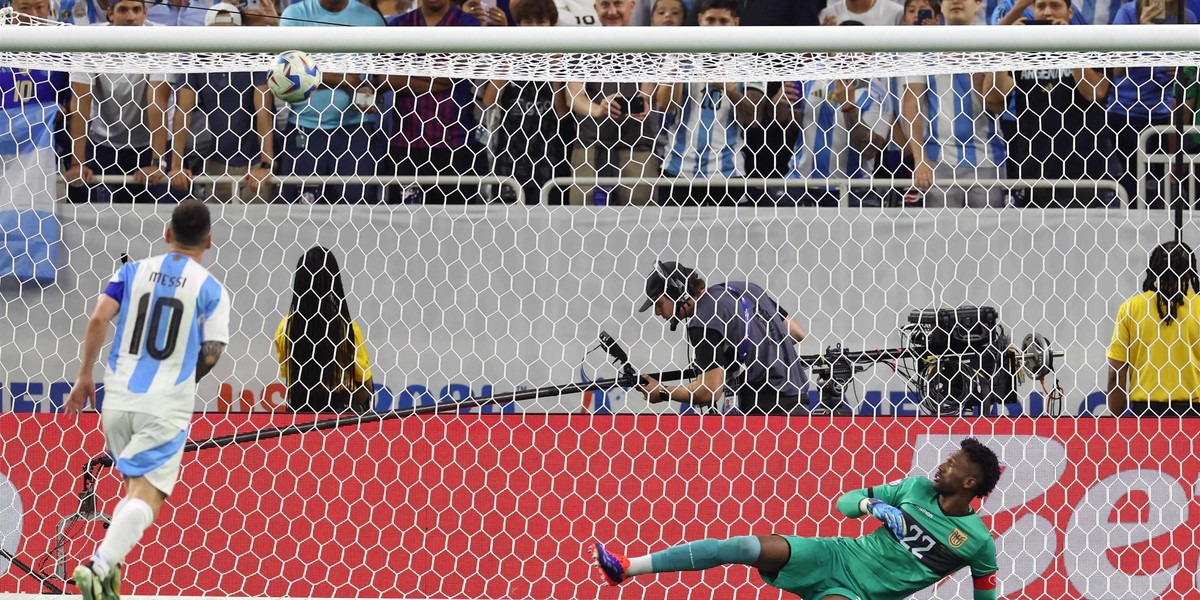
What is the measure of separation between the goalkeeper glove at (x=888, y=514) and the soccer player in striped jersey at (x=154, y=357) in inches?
82.0

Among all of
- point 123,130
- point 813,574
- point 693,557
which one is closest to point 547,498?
point 693,557

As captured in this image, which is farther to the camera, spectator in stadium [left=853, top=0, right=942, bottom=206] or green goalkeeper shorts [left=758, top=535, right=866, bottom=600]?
spectator in stadium [left=853, top=0, right=942, bottom=206]

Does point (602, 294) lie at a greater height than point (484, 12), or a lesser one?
lesser

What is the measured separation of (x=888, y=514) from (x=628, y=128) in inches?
91.2

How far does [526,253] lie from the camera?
579 cm

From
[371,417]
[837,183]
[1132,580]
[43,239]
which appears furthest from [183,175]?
[1132,580]

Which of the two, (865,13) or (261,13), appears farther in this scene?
(865,13)

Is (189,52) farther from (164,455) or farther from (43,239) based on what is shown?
(164,455)

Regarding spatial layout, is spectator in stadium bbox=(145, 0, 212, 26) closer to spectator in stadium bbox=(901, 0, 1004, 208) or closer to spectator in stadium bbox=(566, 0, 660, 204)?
spectator in stadium bbox=(566, 0, 660, 204)

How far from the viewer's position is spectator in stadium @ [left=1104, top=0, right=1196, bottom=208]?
6305 millimetres

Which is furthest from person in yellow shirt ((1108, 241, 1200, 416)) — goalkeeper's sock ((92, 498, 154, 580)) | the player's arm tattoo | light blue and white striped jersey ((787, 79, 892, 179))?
goalkeeper's sock ((92, 498, 154, 580))

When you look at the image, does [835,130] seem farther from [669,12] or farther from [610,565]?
[610,565]

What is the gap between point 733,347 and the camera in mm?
5379

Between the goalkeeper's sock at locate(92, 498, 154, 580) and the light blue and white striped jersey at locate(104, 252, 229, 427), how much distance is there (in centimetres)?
26
